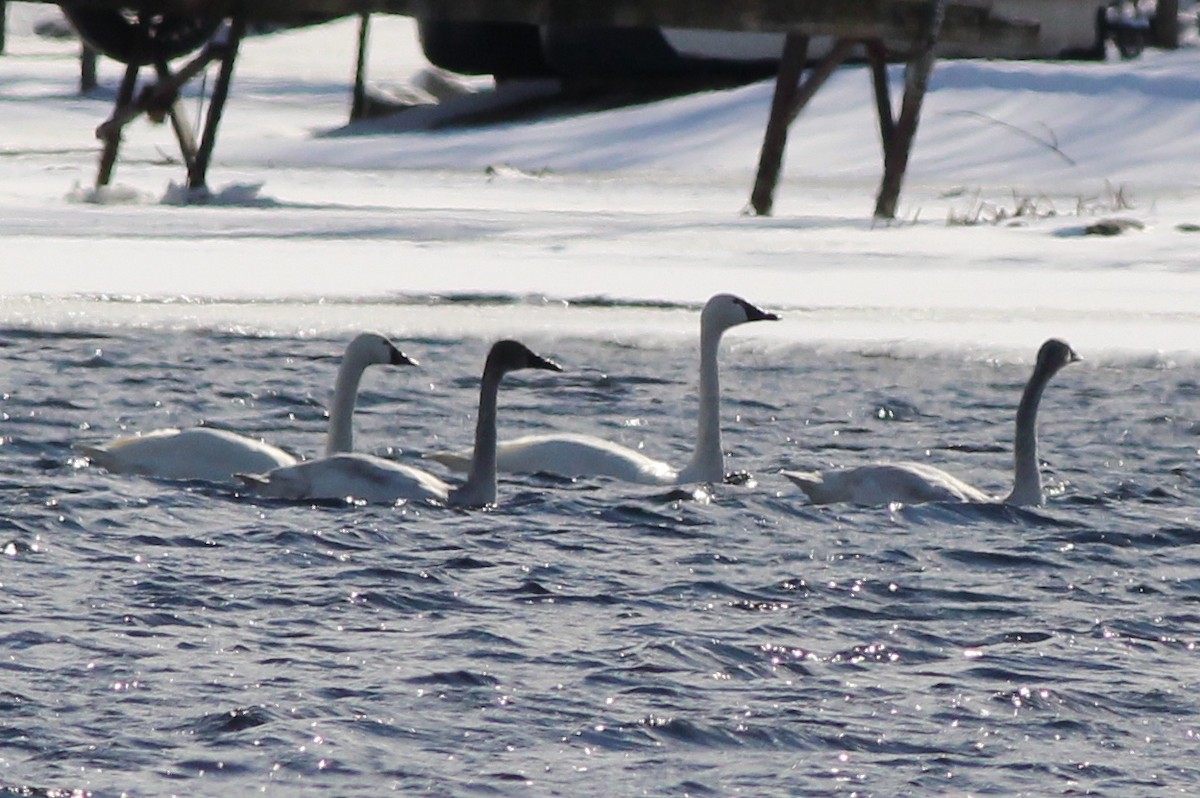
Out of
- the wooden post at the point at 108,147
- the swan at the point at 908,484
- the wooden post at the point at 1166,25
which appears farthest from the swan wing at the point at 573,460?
the wooden post at the point at 1166,25

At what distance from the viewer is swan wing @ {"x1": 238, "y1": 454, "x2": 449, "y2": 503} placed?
7461 millimetres

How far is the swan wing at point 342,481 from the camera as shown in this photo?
7461mm

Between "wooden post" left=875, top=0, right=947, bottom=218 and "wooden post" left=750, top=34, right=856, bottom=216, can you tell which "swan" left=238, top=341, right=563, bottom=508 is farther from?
"wooden post" left=750, top=34, right=856, bottom=216

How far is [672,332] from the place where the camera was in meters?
11.0

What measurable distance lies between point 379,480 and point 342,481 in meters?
0.12

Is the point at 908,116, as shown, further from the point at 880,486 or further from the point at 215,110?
the point at 880,486

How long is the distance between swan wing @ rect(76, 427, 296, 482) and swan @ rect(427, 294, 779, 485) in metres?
0.83

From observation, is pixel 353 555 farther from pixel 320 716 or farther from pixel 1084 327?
pixel 1084 327

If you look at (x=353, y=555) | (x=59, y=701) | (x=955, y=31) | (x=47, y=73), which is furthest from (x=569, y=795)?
(x=47, y=73)

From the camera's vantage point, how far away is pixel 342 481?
7457 millimetres

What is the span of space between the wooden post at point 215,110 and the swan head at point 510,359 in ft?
29.8

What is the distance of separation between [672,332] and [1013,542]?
397 centimetres

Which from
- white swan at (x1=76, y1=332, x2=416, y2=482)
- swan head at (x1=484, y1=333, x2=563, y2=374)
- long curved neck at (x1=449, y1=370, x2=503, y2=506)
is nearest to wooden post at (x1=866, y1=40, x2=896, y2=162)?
swan head at (x1=484, y1=333, x2=563, y2=374)

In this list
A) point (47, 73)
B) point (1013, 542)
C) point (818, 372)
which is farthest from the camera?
point (47, 73)
